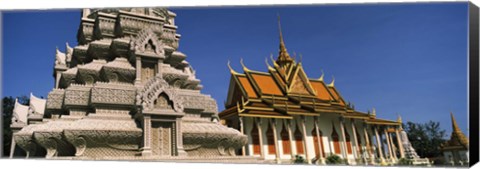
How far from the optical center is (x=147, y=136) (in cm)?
621

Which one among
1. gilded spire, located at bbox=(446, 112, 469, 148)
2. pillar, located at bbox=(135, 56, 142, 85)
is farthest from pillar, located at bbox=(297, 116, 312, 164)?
pillar, located at bbox=(135, 56, 142, 85)

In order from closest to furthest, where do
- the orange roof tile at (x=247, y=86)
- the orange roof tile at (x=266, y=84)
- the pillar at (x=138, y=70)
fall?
the pillar at (x=138, y=70), the orange roof tile at (x=247, y=86), the orange roof tile at (x=266, y=84)

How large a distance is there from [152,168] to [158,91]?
138cm

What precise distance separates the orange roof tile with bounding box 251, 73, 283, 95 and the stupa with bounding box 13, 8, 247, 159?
5.46m

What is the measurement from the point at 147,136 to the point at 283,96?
26.5 ft

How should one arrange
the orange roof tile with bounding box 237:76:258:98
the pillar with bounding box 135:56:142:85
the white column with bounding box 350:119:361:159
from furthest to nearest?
the white column with bounding box 350:119:361:159, the orange roof tile with bounding box 237:76:258:98, the pillar with bounding box 135:56:142:85

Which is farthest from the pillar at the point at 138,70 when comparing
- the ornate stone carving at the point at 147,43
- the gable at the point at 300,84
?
the gable at the point at 300,84

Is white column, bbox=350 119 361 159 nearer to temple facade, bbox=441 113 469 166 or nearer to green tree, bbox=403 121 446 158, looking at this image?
green tree, bbox=403 121 446 158

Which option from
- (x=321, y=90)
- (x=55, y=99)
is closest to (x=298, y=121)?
(x=321, y=90)

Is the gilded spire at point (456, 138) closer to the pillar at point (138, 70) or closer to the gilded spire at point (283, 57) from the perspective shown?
the pillar at point (138, 70)

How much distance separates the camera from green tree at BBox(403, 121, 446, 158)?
6598mm

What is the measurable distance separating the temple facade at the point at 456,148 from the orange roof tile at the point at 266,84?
7.67 meters

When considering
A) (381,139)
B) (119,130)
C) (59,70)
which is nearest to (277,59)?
(381,139)

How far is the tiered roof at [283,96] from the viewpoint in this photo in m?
12.4
